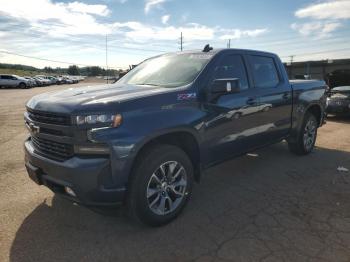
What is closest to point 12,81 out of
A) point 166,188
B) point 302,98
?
point 302,98

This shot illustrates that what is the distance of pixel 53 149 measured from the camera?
3.59 m

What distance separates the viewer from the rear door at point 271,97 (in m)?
5.29

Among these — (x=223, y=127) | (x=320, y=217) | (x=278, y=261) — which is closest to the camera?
(x=278, y=261)

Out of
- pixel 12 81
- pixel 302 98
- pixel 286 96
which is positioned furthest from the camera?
pixel 12 81

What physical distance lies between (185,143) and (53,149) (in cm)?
150

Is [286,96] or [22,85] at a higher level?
[286,96]

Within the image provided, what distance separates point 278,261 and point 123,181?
64.4 inches

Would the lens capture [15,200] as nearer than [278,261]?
No

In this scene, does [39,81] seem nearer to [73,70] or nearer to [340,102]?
[340,102]

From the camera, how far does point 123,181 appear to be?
134 inches

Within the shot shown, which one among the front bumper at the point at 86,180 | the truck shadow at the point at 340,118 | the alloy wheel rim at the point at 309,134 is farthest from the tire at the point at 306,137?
the truck shadow at the point at 340,118

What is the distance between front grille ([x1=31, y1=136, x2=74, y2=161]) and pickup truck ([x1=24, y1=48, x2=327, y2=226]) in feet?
0.04

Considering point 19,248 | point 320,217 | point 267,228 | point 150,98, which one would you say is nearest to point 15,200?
point 19,248

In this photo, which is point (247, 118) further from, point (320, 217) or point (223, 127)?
point (320, 217)
